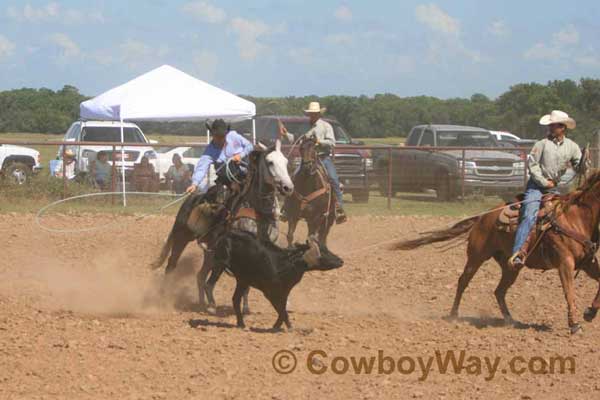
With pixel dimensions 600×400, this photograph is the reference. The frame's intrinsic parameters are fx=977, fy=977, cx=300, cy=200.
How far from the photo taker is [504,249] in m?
9.09

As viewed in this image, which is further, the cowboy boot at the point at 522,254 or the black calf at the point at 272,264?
the cowboy boot at the point at 522,254

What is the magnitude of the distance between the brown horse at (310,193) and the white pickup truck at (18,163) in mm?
8051

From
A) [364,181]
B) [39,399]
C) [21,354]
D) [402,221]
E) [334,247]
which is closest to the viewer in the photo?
[39,399]

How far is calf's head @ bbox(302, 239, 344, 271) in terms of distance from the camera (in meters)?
8.02

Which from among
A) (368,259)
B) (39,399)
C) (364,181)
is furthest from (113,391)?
Result: (364,181)

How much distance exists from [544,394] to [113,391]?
9.02 feet

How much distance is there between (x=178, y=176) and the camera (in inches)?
749

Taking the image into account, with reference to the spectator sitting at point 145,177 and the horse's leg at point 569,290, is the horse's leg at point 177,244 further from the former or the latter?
the spectator sitting at point 145,177

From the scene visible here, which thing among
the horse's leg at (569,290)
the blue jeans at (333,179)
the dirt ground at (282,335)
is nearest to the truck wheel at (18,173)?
the dirt ground at (282,335)

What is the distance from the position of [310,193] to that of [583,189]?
443cm

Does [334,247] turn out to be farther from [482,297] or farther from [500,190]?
[500,190]

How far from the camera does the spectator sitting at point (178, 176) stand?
62.4ft

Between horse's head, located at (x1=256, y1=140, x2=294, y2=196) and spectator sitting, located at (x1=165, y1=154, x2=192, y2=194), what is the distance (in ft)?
34.7

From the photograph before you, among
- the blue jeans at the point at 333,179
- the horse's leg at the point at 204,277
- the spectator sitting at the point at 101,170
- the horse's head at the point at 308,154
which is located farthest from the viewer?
the spectator sitting at the point at 101,170
